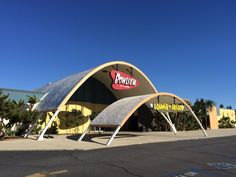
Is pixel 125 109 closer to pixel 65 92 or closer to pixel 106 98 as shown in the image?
pixel 65 92

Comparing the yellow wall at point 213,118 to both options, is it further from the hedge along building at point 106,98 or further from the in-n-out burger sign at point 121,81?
the in-n-out burger sign at point 121,81

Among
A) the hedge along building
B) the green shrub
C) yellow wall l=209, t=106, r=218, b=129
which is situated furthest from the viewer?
the green shrub

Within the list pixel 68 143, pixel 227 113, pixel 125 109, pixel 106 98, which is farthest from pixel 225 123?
pixel 68 143

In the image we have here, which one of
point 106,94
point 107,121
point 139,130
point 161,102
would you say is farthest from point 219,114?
point 107,121

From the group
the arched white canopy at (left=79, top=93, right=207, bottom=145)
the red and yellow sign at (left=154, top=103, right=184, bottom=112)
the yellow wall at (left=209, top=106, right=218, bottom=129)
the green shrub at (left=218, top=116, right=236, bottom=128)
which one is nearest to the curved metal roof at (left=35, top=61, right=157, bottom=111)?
the arched white canopy at (left=79, top=93, right=207, bottom=145)

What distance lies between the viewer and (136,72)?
115ft

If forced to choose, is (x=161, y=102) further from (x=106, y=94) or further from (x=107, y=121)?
(x=106, y=94)

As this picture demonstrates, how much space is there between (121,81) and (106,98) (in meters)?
9.42

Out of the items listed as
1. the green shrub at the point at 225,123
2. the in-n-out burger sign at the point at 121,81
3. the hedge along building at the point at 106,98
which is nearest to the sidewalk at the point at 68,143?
the hedge along building at the point at 106,98

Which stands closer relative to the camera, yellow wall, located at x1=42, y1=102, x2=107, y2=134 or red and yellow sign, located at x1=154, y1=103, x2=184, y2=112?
red and yellow sign, located at x1=154, y1=103, x2=184, y2=112

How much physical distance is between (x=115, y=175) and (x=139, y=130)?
3318cm

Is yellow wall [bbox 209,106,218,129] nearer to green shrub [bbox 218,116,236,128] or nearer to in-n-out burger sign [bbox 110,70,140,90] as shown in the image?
green shrub [bbox 218,116,236,128]

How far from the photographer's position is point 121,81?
1314 inches

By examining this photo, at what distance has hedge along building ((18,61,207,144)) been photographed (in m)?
23.0
